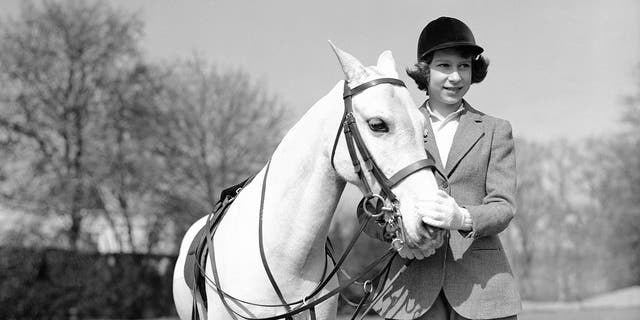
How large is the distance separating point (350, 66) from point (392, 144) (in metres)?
0.50

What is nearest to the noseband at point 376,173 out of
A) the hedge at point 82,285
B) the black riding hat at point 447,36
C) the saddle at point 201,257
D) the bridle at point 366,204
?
the bridle at point 366,204

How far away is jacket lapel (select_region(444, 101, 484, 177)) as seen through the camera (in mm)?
3213

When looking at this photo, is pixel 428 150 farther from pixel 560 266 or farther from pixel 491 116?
pixel 560 266

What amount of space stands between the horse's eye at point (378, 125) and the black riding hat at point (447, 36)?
0.65 metres

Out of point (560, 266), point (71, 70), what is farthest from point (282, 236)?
point (560, 266)

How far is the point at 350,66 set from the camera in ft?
10.3

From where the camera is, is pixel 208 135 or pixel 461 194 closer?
pixel 461 194

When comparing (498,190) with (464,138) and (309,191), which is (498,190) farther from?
(309,191)

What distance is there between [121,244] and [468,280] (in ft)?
74.9

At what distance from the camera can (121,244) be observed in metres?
24.2

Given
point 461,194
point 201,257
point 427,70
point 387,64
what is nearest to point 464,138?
point 461,194

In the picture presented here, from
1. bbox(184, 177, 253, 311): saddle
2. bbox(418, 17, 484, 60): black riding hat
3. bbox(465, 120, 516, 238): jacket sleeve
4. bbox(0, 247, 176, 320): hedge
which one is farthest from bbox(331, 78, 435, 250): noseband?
Result: bbox(0, 247, 176, 320): hedge

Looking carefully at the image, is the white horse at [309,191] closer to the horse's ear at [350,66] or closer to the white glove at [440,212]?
the horse's ear at [350,66]

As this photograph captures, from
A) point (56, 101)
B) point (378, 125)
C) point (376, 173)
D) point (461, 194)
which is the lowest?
point (56, 101)
